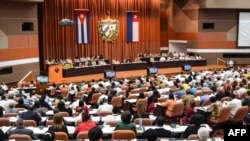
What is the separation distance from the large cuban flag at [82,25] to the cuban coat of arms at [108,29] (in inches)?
43.6

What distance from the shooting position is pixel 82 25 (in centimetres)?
2466

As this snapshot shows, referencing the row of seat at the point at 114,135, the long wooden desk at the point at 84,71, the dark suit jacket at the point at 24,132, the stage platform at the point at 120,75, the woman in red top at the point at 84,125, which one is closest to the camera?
the row of seat at the point at 114,135

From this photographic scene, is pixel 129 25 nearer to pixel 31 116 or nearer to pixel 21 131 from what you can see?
pixel 31 116

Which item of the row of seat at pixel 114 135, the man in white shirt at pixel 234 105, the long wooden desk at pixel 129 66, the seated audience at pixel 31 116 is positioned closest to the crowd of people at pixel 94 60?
the long wooden desk at pixel 129 66

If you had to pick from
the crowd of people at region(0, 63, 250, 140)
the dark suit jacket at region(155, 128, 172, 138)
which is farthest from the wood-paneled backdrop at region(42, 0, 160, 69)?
the dark suit jacket at region(155, 128, 172, 138)

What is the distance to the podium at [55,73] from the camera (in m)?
19.9

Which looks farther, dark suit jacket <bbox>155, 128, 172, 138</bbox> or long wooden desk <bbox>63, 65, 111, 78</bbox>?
long wooden desk <bbox>63, 65, 111, 78</bbox>

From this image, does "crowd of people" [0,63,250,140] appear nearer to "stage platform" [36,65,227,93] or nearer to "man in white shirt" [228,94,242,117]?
"man in white shirt" [228,94,242,117]

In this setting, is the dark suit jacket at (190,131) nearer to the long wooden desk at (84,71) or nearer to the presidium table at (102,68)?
the presidium table at (102,68)

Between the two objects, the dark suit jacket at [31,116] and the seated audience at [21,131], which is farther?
the dark suit jacket at [31,116]

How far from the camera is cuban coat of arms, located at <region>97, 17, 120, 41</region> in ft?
84.3

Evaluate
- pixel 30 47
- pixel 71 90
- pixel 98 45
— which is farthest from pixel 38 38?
pixel 71 90

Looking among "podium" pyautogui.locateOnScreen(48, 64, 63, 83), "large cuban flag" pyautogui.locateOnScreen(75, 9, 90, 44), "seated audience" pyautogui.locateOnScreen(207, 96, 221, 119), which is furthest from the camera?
"large cuban flag" pyautogui.locateOnScreen(75, 9, 90, 44)

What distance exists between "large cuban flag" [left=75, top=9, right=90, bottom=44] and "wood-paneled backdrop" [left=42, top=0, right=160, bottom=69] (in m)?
0.31
